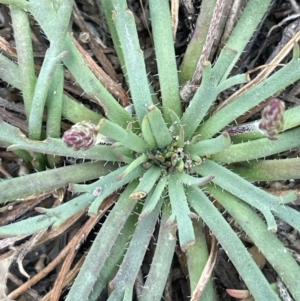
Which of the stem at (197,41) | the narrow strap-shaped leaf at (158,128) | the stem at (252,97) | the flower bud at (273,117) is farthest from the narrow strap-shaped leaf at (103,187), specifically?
the flower bud at (273,117)

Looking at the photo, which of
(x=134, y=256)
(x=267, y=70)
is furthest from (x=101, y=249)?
(x=267, y=70)

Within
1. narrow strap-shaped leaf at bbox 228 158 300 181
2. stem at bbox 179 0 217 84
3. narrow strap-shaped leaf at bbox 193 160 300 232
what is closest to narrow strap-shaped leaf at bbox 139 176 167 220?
narrow strap-shaped leaf at bbox 193 160 300 232

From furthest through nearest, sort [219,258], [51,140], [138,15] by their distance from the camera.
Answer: [138,15] → [219,258] → [51,140]

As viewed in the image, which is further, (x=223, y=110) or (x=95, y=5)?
(x=95, y=5)

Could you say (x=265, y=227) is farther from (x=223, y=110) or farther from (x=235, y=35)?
(x=235, y=35)

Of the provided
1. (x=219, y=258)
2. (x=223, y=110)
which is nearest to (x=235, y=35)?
(x=223, y=110)

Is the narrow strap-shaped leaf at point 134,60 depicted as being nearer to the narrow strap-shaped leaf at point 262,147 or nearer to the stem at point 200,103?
the stem at point 200,103

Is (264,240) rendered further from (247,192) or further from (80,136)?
(80,136)
